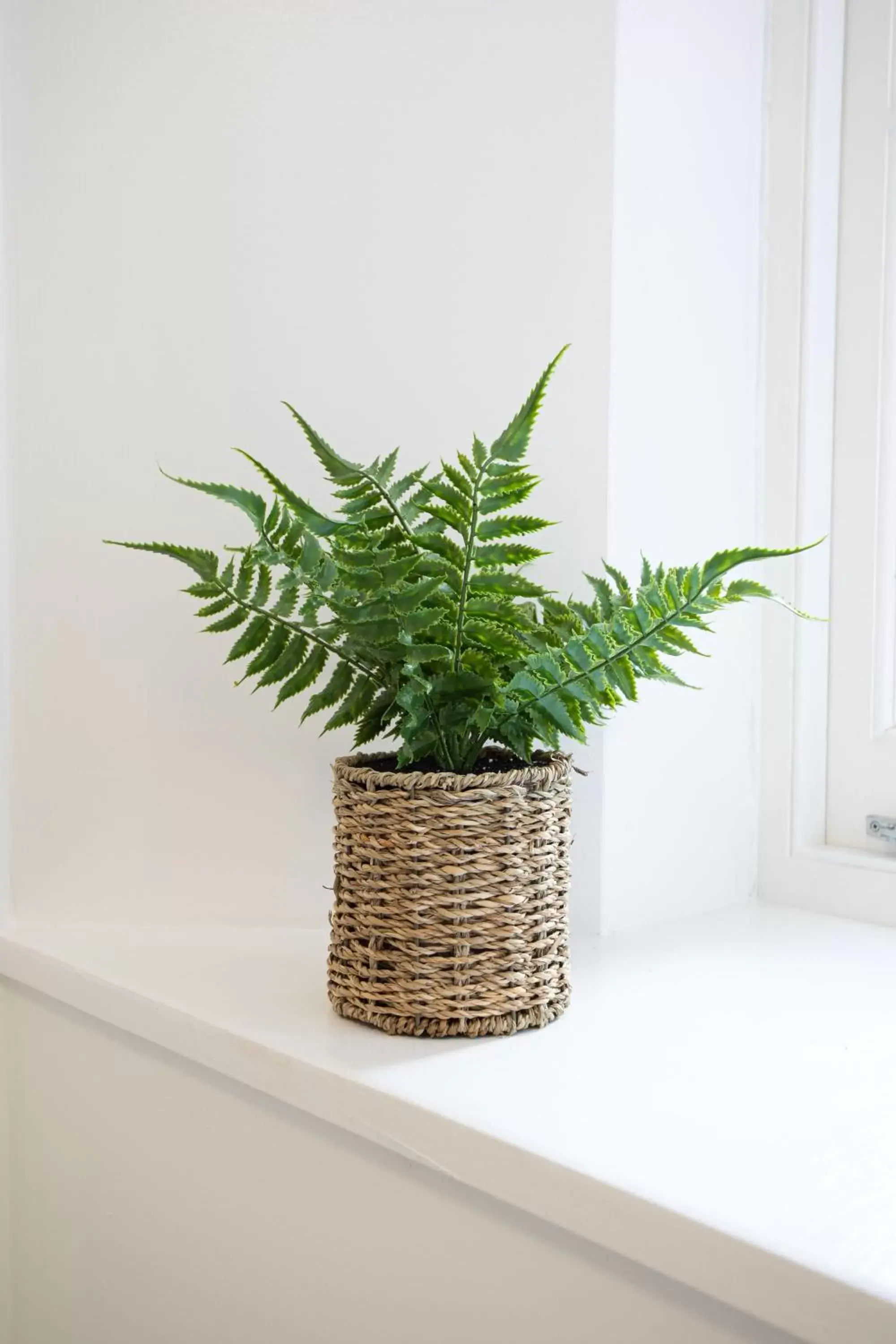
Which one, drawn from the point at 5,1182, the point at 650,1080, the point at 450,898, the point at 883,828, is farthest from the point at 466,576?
the point at 5,1182

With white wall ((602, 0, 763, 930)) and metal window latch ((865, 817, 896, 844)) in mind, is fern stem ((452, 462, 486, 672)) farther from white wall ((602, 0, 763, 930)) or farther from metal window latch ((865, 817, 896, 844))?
metal window latch ((865, 817, 896, 844))

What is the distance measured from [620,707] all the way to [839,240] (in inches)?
21.3

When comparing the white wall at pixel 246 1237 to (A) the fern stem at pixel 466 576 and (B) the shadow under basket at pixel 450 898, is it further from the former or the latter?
(A) the fern stem at pixel 466 576

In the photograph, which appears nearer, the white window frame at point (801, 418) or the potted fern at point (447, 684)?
the potted fern at point (447, 684)

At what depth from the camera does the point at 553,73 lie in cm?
102

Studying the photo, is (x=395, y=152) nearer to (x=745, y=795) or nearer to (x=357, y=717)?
(x=357, y=717)

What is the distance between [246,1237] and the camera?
34.1 inches

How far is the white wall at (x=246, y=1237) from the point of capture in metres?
0.65

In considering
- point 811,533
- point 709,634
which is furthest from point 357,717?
point 811,533

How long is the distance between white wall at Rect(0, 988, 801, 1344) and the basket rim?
24cm

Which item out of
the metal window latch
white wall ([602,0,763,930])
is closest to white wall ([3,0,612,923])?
white wall ([602,0,763,930])

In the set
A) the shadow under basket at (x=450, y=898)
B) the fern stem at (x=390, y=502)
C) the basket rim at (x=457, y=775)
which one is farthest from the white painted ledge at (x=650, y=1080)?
the fern stem at (x=390, y=502)

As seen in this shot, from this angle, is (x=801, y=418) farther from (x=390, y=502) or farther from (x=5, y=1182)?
(x=5, y=1182)

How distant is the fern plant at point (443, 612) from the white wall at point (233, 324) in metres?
0.24
